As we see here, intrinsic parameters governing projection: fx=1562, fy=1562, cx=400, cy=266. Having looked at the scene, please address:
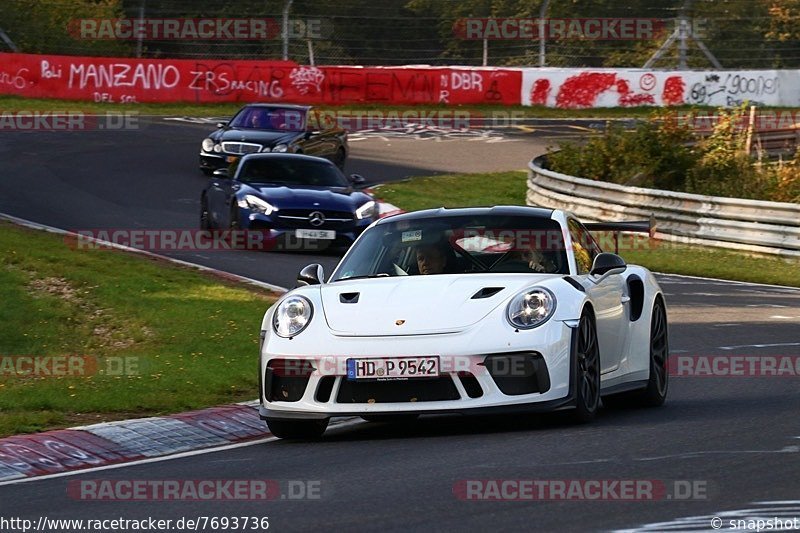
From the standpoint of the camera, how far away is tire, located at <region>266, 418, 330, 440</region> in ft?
28.9

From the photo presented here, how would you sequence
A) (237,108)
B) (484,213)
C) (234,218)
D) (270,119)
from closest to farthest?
(484,213)
(234,218)
(270,119)
(237,108)

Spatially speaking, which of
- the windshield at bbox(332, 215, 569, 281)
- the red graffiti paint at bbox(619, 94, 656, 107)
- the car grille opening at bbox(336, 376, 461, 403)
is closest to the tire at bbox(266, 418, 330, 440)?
the car grille opening at bbox(336, 376, 461, 403)

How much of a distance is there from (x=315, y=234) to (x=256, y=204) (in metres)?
0.93

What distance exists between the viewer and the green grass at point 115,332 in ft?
32.4

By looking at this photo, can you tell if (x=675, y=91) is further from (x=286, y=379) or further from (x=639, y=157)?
(x=286, y=379)

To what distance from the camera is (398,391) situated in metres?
8.32

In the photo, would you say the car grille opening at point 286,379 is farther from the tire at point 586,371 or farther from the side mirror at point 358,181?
the side mirror at point 358,181

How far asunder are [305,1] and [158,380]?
103 feet

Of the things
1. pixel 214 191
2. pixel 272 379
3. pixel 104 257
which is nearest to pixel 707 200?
pixel 214 191

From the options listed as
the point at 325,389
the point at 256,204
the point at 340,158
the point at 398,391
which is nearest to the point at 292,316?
the point at 325,389

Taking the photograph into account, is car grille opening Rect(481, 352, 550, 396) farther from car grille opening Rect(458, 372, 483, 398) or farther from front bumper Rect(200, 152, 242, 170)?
front bumper Rect(200, 152, 242, 170)

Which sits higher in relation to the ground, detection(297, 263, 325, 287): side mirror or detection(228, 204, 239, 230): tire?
detection(297, 263, 325, 287): side mirror

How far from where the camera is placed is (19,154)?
101 feet

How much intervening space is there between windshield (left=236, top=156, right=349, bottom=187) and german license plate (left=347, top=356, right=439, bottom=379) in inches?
517
